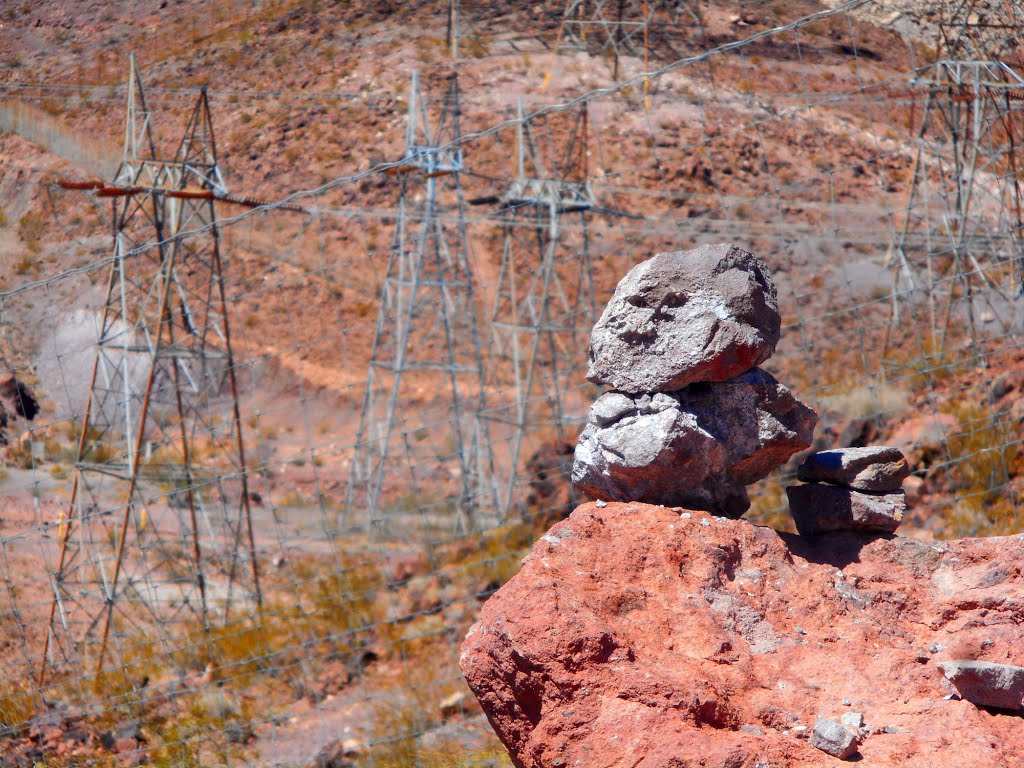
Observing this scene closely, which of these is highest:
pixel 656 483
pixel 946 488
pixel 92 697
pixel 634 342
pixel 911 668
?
pixel 634 342

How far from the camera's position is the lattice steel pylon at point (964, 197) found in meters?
11.2

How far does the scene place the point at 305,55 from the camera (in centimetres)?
2005

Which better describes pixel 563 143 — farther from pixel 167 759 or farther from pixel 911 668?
pixel 911 668

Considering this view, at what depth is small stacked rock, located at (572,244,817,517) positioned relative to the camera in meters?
4.75

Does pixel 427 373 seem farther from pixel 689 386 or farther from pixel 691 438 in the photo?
pixel 691 438

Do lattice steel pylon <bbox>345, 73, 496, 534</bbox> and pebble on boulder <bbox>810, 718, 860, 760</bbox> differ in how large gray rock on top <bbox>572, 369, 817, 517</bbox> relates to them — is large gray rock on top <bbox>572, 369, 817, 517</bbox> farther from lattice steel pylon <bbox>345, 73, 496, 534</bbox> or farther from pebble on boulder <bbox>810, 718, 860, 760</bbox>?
lattice steel pylon <bbox>345, 73, 496, 534</bbox>

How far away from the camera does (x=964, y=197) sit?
55.6 ft

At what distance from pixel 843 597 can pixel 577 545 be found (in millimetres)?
1083

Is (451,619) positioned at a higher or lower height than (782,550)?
lower

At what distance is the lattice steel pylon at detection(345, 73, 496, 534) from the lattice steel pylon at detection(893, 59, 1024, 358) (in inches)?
221

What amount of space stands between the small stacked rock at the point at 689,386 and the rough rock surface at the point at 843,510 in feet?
0.77

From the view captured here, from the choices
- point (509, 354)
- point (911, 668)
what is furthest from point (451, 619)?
point (509, 354)


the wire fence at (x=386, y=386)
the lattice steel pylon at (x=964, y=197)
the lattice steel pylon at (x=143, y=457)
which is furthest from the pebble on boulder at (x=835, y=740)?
the lattice steel pylon at (x=964, y=197)

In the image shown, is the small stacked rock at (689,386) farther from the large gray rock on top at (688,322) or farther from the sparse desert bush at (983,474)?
the sparse desert bush at (983,474)
